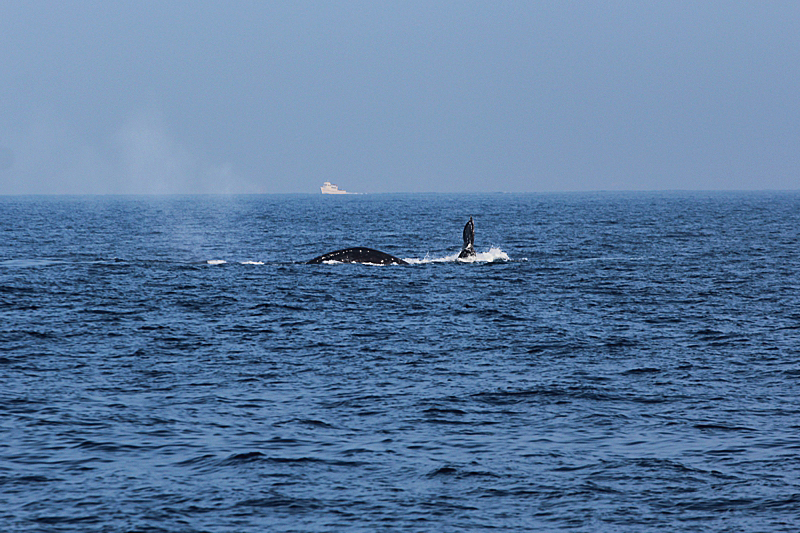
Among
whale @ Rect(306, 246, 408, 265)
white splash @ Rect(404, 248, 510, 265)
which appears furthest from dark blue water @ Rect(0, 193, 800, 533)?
white splash @ Rect(404, 248, 510, 265)

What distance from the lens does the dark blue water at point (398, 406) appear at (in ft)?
41.8

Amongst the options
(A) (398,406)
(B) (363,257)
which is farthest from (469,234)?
(A) (398,406)

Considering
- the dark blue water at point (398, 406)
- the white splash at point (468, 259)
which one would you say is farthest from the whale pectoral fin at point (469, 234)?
the dark blue water at point (398, 406)

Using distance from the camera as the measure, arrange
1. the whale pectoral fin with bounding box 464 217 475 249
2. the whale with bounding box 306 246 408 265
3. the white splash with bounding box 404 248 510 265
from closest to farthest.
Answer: the whale with bounding box 306 246 408 265 → the whale pectoral fin with bounding box 464 217 475 249 → the white splash with bounding box 404 248 510 265

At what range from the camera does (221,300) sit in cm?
3297

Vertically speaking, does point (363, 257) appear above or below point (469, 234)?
below

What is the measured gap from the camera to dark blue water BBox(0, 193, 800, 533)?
1273cm

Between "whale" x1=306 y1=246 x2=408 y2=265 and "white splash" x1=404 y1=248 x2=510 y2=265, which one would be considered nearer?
"whale" x1=306 y1=246 x2=408 y2=265

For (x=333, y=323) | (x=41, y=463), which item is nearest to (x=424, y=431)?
(x=41, y=463)

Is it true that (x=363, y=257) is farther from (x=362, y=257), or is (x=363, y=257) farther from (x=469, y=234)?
(x=469, y=234)

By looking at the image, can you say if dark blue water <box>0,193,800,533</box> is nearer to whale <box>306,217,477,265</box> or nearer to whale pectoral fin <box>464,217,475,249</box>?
whale <box>306,217,477,265</box>

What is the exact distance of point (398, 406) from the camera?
17906 millimetres

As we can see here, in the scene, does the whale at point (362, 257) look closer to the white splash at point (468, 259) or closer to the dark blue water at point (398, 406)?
the white splash at point (468, 259)

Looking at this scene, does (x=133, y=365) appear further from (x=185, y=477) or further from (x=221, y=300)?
(x=221, y=300)
